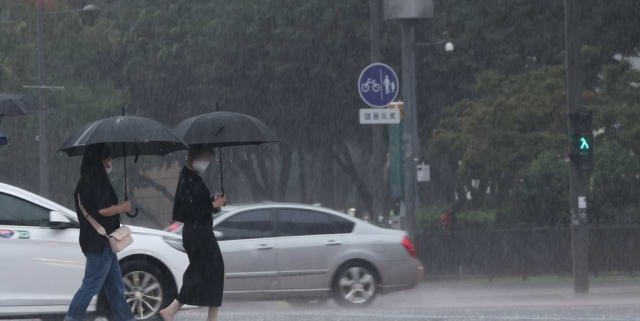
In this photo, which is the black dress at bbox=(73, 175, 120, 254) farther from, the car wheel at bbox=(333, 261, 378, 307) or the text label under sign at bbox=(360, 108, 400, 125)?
the text label under sign at bbox=(360, 108, 400, 125)

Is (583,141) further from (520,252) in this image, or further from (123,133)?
(123,133)

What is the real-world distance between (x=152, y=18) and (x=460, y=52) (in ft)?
31.5

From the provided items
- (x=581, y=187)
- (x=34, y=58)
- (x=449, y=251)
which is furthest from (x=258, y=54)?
(x=581, y=187)

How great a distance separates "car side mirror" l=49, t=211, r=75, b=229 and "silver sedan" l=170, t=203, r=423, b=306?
13.2 ft

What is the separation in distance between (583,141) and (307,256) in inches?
250

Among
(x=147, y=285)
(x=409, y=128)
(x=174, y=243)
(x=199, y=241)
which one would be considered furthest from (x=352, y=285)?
(x=409, y=128)

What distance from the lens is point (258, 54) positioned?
38062mm

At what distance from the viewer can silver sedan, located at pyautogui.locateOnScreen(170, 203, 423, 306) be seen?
16.7 m

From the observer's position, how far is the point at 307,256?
16.9 meters

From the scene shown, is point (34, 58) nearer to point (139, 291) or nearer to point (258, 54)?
point (258, 54)

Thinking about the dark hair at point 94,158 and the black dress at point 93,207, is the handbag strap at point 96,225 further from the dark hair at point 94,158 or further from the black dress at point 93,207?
the dark hair at point 94,158

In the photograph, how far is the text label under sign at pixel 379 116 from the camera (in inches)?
875

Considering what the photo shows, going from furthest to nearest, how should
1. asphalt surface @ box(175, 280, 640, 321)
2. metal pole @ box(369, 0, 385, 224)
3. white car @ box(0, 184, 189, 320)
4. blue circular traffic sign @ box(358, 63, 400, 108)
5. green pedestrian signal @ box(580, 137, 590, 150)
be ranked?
metal pole @ box(369, 0, 385, 224) → blue circular traffic sign @ box(358, 63, 400, 108) → green pedestrian signal @ box(580, 137, 590, 150) → asphalt surface @ box(175, 280, 640, 321) → white car @ box(0, 184, 189, 320)

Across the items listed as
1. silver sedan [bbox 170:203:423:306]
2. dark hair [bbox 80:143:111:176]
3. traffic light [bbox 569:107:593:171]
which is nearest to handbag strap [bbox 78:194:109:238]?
dark hair [bbox 80:143:111:176]
